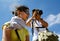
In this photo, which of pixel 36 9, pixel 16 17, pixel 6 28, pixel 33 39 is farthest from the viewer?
pixel 36 9

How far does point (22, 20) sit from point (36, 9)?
9.53 feet

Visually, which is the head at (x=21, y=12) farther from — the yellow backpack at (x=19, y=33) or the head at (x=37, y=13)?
the head at (x=37, y=13)

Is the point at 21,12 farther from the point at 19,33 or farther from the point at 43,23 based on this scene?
the point at 43,23

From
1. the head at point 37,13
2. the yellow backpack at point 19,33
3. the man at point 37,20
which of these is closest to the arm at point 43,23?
the man at point 37,20

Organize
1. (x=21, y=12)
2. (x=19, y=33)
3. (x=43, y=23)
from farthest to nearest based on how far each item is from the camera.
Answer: (x=43, y=23)
(x=21, y=12)
(x=19, y=33)

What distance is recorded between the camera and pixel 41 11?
22.4 ft

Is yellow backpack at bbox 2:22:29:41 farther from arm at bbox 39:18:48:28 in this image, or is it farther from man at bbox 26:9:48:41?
arm at bbox 39:18:48:28

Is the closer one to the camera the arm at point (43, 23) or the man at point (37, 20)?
the man at point (37, 20)

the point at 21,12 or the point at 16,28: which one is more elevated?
the point at 21,12

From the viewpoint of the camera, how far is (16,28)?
400 centimetres

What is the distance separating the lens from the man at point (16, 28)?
12.6ft

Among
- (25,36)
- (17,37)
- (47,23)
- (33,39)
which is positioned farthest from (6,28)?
(47,23)

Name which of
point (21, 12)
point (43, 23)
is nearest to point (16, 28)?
point (21, 12)

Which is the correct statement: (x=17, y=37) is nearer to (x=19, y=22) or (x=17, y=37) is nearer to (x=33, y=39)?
(x=19, y=22)
